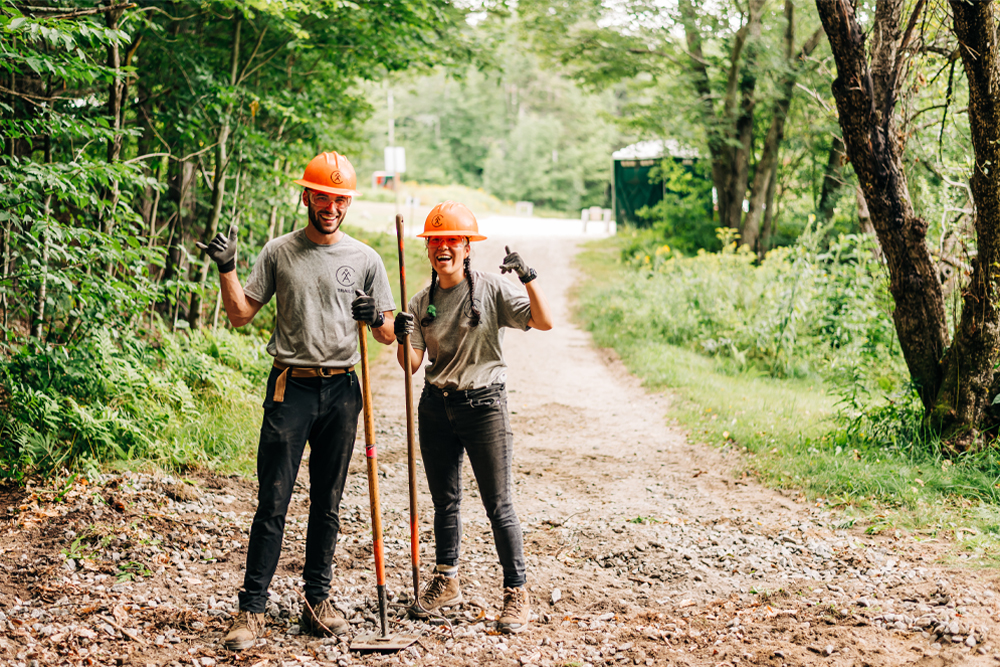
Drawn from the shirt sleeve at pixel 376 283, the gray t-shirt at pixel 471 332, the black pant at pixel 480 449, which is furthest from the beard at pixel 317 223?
the black pant at pixel 480 449

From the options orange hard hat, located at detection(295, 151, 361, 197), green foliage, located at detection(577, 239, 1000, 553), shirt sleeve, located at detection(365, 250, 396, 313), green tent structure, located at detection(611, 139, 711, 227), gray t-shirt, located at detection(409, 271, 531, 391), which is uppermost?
green tent structure, located at detection(611, 139, 711, 227)

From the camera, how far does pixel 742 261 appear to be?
13625 millimetres

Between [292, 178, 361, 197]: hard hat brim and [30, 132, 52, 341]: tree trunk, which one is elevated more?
[292, 178, 361, 197]: hard hat brim

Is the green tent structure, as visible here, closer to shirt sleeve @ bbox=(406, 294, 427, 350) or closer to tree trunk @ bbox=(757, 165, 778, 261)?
tree trunk @ bbox=(757, 165, 778, 261)

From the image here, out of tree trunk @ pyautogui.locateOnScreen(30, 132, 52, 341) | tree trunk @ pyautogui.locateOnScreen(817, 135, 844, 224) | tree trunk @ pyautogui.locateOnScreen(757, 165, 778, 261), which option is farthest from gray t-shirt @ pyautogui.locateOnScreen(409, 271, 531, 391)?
tree trunk @ pyautogui.locateOnScreen(757, 165, 778, 261)

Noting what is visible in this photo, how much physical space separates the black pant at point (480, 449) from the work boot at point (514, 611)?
44 millimetres

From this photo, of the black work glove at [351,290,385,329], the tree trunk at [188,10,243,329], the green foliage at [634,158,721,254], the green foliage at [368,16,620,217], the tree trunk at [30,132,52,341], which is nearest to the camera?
the black work glove at [351,290,385,329]

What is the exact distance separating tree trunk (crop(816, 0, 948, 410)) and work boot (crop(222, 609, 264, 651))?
17.0 feet

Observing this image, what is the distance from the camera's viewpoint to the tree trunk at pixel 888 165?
5781 millimetres

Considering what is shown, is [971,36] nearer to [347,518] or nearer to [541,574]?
[541,574]

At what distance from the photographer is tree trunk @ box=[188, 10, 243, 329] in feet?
26.4

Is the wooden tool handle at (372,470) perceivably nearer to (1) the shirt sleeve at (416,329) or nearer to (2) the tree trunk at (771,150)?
(1) the shirt sleeve at (416,329)

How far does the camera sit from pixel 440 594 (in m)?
4.07

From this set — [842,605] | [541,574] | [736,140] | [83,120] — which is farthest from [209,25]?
[736,140]
